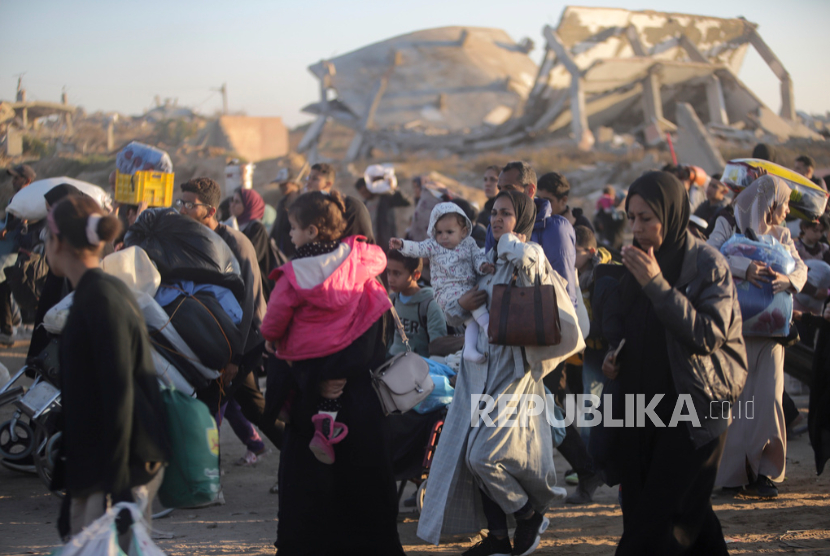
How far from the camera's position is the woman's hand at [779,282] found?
4141 millimetres

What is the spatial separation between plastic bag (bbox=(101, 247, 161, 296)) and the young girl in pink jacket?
913mm

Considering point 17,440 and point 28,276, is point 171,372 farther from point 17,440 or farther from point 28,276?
point 28,276

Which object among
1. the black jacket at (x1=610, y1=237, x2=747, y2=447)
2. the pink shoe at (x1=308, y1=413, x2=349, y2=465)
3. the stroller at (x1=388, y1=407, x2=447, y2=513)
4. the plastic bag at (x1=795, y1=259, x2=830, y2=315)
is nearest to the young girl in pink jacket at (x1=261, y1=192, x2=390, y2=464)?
the pink shoe at (x1=308, y1=413, x2=349, y2=465)

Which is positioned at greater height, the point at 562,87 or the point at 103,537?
the point at 562,87

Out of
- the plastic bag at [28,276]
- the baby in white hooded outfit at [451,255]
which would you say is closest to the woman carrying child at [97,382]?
the baby in white hooded outfit at [451,255]

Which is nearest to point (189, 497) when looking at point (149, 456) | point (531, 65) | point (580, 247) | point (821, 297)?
point (149, 456)

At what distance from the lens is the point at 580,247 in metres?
5.20

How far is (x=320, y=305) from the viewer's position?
318 centimetres

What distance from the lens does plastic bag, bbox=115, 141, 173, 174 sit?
5152mm

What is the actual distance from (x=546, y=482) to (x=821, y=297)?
278cm

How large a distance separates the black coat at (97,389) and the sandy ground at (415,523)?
1.56 meters

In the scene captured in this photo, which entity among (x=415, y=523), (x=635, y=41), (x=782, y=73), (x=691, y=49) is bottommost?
(x=415, y=523)

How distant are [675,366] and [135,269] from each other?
9.11ft

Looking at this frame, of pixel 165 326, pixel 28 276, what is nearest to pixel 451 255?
pixel 165 326
